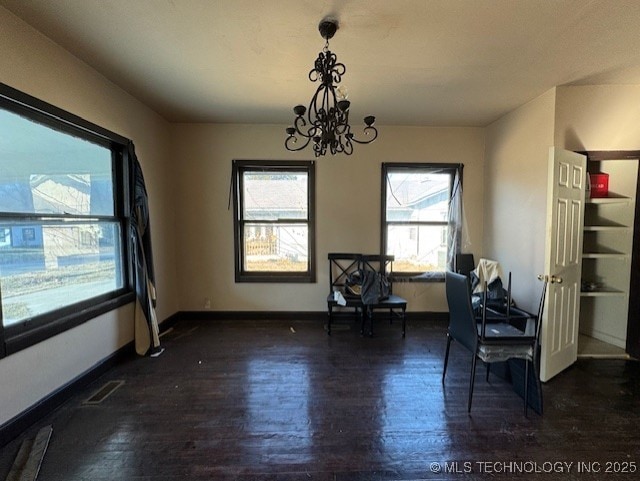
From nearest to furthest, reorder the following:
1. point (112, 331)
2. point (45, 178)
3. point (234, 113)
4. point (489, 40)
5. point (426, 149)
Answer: point (489, 40) < point (45, 178) < point (112, 331) < point (234, 113) < point (426, 149)

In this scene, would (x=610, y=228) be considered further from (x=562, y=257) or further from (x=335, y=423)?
(x=335, y=423)

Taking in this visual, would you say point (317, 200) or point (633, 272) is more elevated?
point (317, 200)

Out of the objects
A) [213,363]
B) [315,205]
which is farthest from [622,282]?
[213,363]

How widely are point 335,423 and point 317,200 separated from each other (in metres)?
2.47

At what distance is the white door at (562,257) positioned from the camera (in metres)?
2.13

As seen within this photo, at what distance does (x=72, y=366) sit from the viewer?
2123mm

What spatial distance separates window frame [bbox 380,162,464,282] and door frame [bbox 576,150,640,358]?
1.31 metres

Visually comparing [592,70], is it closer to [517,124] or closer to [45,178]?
[517,124]

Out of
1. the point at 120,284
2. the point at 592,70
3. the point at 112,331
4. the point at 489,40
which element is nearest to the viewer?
the point at 489,40

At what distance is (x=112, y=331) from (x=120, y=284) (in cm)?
45

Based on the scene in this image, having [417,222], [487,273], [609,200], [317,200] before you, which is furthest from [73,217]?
[609,200]

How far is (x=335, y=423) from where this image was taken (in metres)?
1.82

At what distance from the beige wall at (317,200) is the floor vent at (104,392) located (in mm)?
1435

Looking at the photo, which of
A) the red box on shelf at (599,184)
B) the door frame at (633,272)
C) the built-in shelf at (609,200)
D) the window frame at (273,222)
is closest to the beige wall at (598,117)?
the door frame at (633,272)
